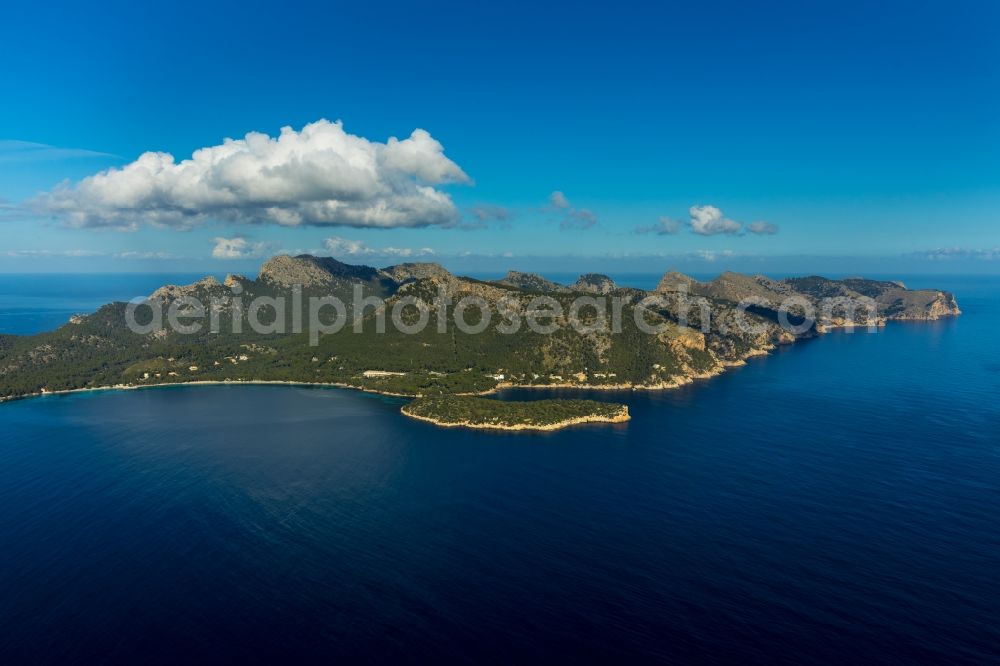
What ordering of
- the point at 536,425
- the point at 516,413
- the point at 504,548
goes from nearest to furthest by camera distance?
the point at 504,548 < the point at 536,425 < the point at 516,413

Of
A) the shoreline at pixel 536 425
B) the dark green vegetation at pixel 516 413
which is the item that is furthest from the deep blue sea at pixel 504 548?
the dark green vegetation at pixel 516 413

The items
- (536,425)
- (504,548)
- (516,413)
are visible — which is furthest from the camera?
(516,413)

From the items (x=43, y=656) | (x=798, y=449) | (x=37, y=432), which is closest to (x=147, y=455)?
(x=37, y=432)

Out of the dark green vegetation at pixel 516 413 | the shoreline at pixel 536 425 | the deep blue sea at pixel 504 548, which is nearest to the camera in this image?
the deep blue sea at pixel 504 548

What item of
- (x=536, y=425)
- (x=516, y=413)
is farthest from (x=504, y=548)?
(x=516, y=413)

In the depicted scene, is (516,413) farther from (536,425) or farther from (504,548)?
(504,548)

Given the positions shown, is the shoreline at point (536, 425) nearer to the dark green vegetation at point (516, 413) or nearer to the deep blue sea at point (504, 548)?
Result: the dark green vegetation at point (516, 413)
